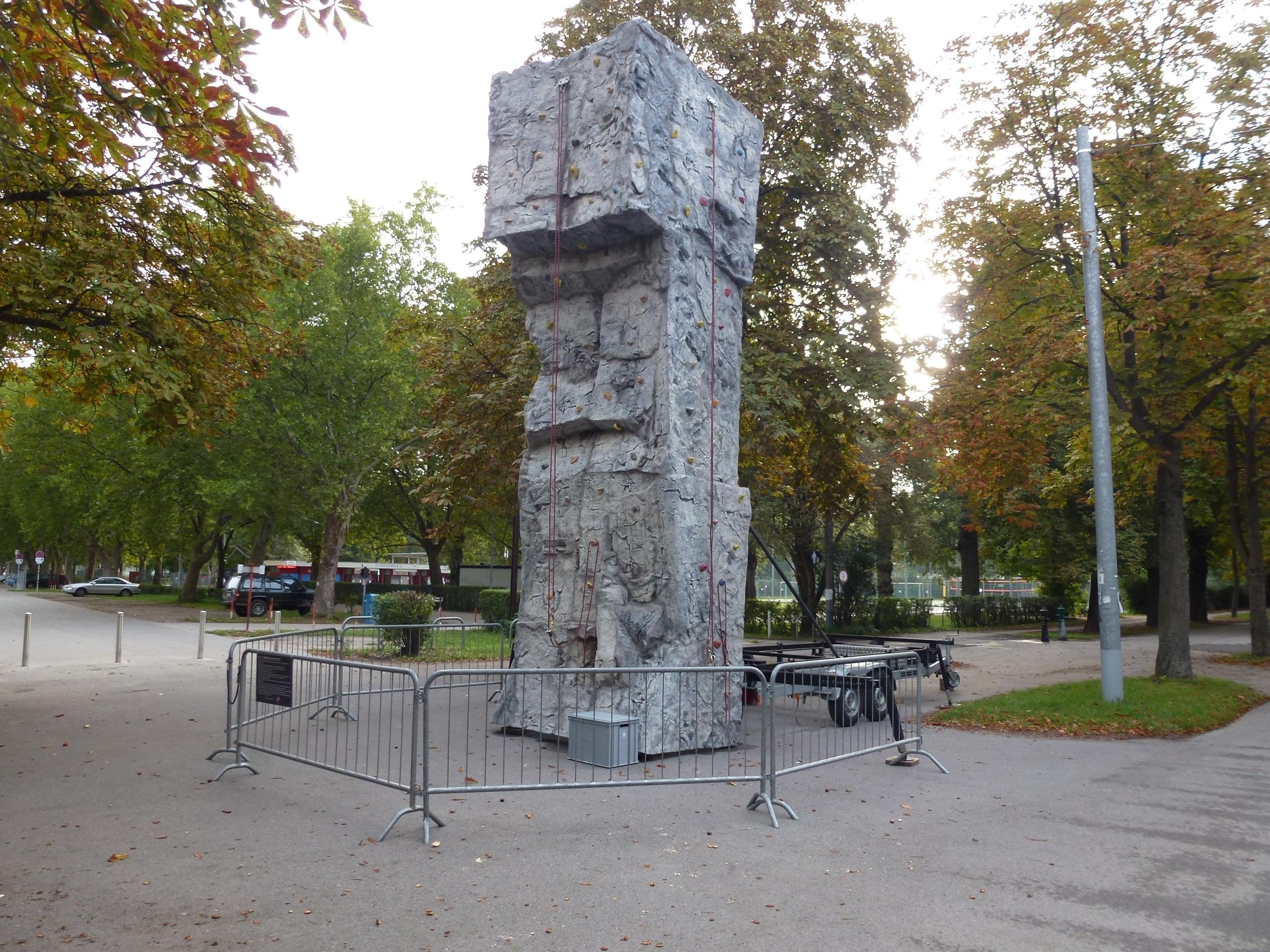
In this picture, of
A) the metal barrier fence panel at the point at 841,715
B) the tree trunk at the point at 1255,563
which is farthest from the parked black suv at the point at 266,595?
the tree trunk at the point at 1255,563

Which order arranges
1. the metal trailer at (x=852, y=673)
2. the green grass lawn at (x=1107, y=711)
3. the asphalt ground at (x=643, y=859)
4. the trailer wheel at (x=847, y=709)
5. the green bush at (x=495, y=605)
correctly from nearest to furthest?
1. the asphalt ground at (x=643, y=859)
2. the metal trailer at (x=852, y=673)
3. the trailer wheel at (x=847, y=709)
4. the green grass lawn at (x=1107, y=711)
5. the green bush at (x=495, y=605)

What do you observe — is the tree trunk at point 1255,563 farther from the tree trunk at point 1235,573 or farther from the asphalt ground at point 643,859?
the asphalt ground at point 643,859

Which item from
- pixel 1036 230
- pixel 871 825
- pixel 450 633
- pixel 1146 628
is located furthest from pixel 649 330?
pixel 1146 628

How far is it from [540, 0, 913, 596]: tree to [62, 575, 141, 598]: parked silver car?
45.5 m

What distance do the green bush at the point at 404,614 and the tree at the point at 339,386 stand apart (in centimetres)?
1050

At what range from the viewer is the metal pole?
11.8 meters

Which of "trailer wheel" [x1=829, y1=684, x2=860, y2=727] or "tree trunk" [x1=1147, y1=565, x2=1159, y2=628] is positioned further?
"tree trunk" [x1=1147, y1=565, x2=1159, y2=628]

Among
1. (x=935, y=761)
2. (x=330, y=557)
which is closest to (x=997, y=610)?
(x=330, y=557)

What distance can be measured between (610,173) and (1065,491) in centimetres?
1631

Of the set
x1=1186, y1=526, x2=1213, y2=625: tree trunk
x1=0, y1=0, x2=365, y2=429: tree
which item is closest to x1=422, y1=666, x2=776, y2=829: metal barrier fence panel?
x1=0, y1=0, x2=365, y2=429: tree

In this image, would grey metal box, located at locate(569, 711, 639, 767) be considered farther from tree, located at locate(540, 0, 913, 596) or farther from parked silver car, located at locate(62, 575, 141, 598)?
parked silver car, located at locate(62, 575, 141, 598)

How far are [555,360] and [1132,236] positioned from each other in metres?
10.8

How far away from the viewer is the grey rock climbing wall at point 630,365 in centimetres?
918

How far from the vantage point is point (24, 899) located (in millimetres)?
4781
